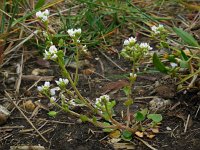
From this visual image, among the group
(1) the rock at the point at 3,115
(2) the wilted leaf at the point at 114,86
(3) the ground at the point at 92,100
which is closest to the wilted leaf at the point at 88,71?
(3) the ground at the point at 92,100

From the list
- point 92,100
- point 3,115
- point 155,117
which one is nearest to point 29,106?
point 3,115

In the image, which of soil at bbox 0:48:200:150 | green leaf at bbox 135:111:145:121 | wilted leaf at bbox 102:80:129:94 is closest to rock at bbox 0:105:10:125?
soil at bbox 0:48:200:150

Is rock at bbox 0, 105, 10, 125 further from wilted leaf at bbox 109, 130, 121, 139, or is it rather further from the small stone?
wilted leaf at bbox 109, 130, 121, 139

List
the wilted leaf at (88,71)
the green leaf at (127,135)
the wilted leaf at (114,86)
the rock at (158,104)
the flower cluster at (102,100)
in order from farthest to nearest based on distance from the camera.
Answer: the wilted leaf at (88,71) → the wilted leaf at (114,86) → the rock at (158,104) → the green leaf at (127,135) → the flower cluster at (102,100)

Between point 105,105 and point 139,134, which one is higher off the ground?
point 105,105

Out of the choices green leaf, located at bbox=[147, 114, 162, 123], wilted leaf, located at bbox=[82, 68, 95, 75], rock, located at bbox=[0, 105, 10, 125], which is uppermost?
wilted leaf, located at bbox=[82, 68, 95, 75]

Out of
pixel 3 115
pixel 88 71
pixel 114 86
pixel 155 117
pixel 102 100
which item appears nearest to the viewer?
pixel 102 100

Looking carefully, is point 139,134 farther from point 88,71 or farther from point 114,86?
point 88,71

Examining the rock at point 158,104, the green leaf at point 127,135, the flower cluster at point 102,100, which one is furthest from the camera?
the rock at point 158,104

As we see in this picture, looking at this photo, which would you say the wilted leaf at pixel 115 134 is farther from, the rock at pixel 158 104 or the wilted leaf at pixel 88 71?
the wilted leaf at pixel 88 71

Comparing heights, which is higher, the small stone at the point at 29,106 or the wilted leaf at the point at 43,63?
the wilted leaf at the point at 43,63
